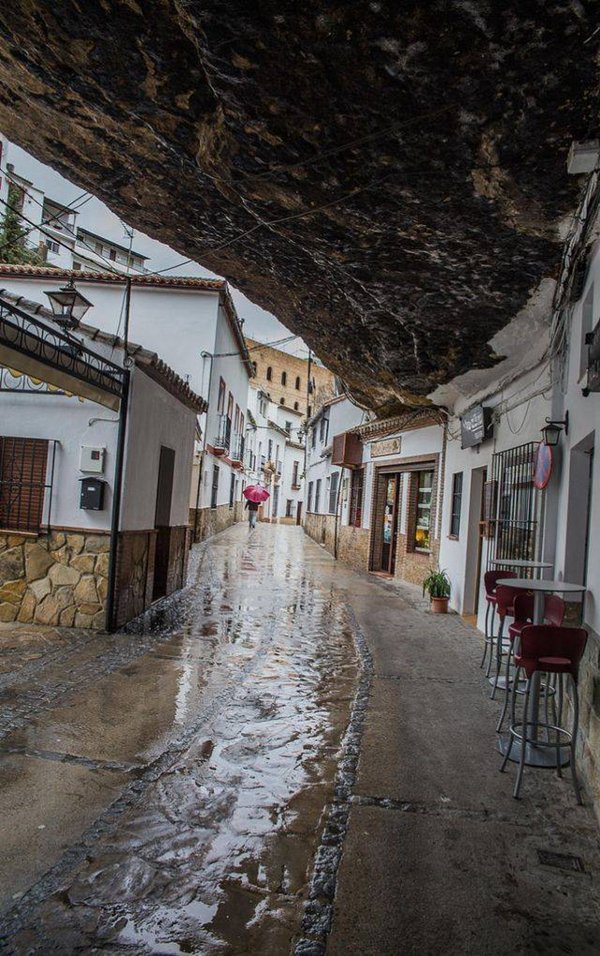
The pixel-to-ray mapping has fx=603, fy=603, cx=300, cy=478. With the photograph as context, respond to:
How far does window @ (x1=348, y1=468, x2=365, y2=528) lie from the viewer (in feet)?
55.9

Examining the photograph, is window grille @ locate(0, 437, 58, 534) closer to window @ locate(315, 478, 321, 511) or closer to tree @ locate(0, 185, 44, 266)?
tree @ locate(0, 185, 44, 266)

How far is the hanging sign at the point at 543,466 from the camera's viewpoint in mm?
5484

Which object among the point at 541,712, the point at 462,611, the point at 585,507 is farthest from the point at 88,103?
the point at 462,611

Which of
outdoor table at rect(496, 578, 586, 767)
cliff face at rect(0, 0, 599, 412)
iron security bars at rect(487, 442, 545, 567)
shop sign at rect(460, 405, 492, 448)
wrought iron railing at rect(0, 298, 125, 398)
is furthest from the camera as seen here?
shop sign at rect(460, 405, 492, 448)

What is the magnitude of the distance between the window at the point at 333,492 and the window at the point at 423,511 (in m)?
7.14

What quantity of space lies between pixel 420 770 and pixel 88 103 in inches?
216

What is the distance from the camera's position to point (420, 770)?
399 cm

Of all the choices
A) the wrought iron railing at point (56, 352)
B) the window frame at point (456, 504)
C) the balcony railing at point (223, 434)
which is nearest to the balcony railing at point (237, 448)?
the balcony railing at point (223, 434)

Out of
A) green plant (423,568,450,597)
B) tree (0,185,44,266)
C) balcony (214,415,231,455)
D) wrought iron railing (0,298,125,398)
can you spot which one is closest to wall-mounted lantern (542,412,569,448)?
wrought iron railing (0,298,125,398)

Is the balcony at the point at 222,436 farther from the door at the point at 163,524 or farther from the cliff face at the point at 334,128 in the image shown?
the cliff face at the point at 334,128

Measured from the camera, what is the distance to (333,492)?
2119cm

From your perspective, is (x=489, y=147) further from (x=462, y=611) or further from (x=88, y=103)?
(x=462, y=611)

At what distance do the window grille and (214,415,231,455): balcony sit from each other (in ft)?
45.6

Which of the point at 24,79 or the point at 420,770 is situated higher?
the point at 24,79
